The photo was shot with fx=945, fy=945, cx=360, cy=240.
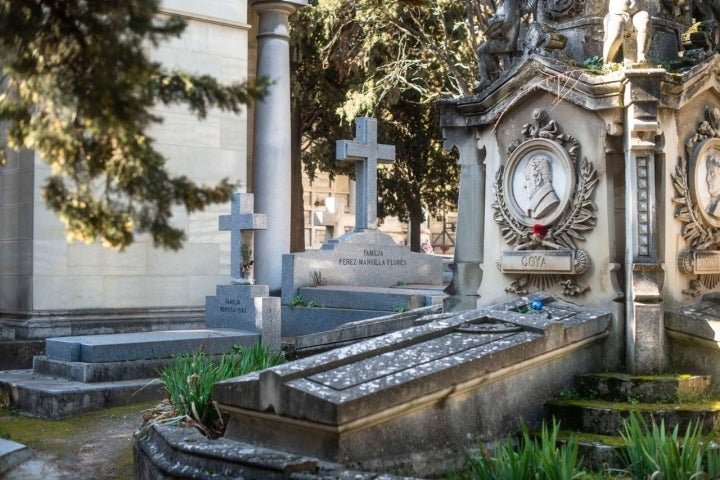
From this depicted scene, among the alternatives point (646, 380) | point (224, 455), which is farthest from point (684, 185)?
point (224, 455)

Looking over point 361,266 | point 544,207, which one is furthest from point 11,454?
point 361,266

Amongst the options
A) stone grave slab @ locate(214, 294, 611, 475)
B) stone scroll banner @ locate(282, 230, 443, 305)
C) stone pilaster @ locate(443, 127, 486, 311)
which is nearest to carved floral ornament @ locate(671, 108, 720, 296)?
stone grave slab @ locate(214, 294, 611, 475)

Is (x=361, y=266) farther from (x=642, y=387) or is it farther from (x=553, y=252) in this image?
(x=642, y=387)

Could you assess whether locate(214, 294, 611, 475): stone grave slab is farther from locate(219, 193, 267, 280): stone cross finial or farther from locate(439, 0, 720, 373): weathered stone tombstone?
locate(219, 193, 267, 280): stone cross finial

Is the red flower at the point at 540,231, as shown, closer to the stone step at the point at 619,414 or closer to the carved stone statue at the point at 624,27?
the carved stone statue at the point at 624,27

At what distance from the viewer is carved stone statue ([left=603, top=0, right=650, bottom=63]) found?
6.98 m

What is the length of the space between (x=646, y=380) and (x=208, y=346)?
19.8ft

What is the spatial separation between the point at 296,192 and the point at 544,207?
16.0 m

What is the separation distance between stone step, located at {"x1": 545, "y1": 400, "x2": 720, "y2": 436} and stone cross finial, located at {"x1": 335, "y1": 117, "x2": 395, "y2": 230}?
1039cm

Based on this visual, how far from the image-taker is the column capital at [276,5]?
1636cm

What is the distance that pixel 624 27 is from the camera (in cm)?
707

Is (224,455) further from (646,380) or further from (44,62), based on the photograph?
(646,380)

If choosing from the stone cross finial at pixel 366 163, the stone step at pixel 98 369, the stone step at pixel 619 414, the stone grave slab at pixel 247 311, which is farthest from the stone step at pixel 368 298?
the stone step at pixel 619 414

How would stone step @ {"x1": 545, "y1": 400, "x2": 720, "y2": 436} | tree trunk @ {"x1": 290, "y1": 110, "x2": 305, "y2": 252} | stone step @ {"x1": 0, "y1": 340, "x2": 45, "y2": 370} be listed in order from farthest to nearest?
tree trunk @ {"x1": 290, "y1": 110, "x2": 305, "y2": 252}, stone step @ {"x1": 0, "y1": 340, "x2": 45, "y2": 370}, stone step @ {"x1": 545, "y1": 400, "x2": 720, "y2": 436}
